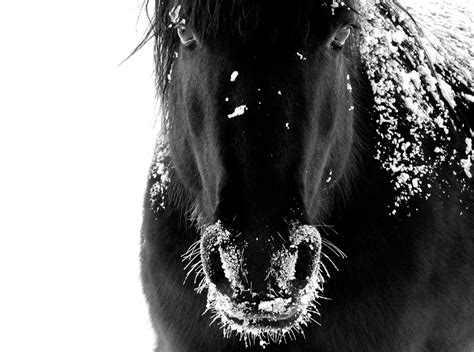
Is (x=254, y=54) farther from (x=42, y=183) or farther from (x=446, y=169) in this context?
(x=42, y=183)

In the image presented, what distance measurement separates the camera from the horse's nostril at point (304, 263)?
188 centimetres

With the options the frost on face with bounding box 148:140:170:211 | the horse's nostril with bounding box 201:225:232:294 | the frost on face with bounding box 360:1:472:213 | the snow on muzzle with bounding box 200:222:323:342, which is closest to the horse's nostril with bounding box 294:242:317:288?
the snow on muzzle with bounding box 200:222:323:342

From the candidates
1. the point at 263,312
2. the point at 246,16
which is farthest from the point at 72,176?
the point at 263,312

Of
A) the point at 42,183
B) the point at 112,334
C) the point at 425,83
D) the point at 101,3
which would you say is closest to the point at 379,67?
the point at 425,83

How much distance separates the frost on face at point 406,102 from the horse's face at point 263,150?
411 millimetres

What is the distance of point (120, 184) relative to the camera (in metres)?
6.76

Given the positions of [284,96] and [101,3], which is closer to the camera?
[284,96]

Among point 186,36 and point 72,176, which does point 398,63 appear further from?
point 72,176

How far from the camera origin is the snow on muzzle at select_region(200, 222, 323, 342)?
1.79 metres

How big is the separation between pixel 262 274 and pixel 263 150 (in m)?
0.36

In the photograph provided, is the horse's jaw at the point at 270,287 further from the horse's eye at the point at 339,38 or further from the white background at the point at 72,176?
the white background at the point at 72,176

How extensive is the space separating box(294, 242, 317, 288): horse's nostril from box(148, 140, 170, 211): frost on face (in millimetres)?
961

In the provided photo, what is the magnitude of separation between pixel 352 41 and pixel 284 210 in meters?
0.90

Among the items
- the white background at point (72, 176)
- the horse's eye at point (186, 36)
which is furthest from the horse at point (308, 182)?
the white background at point (72, 176)
